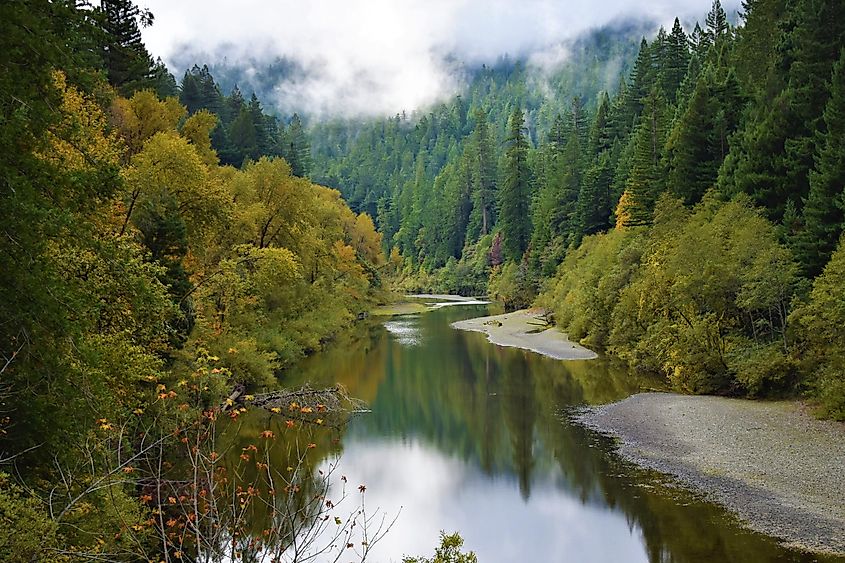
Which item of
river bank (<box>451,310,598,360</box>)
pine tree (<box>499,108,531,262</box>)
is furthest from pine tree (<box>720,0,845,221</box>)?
pine tree (<box>499,108,531,262</box>)

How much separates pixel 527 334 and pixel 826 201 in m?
27.6

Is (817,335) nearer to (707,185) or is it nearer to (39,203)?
(707,185)

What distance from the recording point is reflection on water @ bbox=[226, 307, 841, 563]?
52.8 ft

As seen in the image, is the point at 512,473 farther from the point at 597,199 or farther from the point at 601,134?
the point at 601,134

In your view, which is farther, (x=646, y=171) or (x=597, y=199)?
(x=597, y=199)

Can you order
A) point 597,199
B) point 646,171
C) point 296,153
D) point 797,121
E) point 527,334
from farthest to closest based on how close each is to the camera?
point 296,153, point 597,199, point 527,334, point 646,171, point 797,121

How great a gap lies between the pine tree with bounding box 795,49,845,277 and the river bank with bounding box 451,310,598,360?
1599 cm

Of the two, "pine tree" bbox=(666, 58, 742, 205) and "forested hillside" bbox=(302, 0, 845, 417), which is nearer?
"forested hillside" bbox=(302, 0, 845, 417)

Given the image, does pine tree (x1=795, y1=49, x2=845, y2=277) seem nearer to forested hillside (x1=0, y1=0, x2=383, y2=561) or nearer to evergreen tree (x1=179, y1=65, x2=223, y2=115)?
forested hillside (x1=0, y1=0, x2=383, y2=561)

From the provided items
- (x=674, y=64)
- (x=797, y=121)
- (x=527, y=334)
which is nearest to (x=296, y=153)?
(x=527, y=334)

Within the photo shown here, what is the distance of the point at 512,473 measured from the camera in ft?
71.1

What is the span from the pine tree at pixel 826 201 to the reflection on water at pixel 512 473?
31.0 ft

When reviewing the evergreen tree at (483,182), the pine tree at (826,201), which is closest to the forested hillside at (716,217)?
the pine tree at (826,201)

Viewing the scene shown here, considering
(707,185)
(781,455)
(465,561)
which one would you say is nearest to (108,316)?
(465,561)
